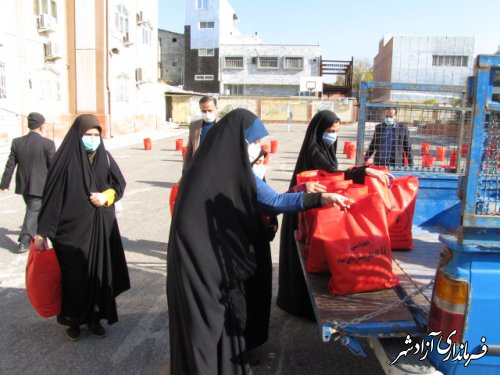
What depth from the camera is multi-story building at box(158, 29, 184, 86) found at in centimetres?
5503

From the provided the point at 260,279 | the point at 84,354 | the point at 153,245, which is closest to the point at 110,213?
the point at 84,354

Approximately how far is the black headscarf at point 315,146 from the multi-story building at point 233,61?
160 ft

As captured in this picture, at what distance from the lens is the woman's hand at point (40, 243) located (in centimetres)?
358

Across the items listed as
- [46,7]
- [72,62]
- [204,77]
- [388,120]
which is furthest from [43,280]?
[204,77]

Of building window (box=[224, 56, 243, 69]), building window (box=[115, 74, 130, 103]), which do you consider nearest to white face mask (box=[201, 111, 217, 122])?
building window (box=[115, 74, 130, 103])

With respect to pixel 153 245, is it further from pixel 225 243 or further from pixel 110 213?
pixel 225 243

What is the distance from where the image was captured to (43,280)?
364 cm

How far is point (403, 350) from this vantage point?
89.4 inches

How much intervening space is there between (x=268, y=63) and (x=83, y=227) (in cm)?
5030

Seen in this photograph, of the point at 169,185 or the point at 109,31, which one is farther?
the point at 109,31

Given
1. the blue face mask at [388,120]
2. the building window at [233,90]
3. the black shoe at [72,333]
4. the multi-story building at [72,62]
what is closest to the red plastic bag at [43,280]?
the black shoe at [72,333]

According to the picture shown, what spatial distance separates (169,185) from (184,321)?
8.71 meters

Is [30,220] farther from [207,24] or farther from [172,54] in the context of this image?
[172,54]

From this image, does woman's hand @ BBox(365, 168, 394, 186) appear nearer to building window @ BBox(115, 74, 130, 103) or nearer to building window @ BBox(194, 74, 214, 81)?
building window @ BBox(115, 74, 130, 103)
